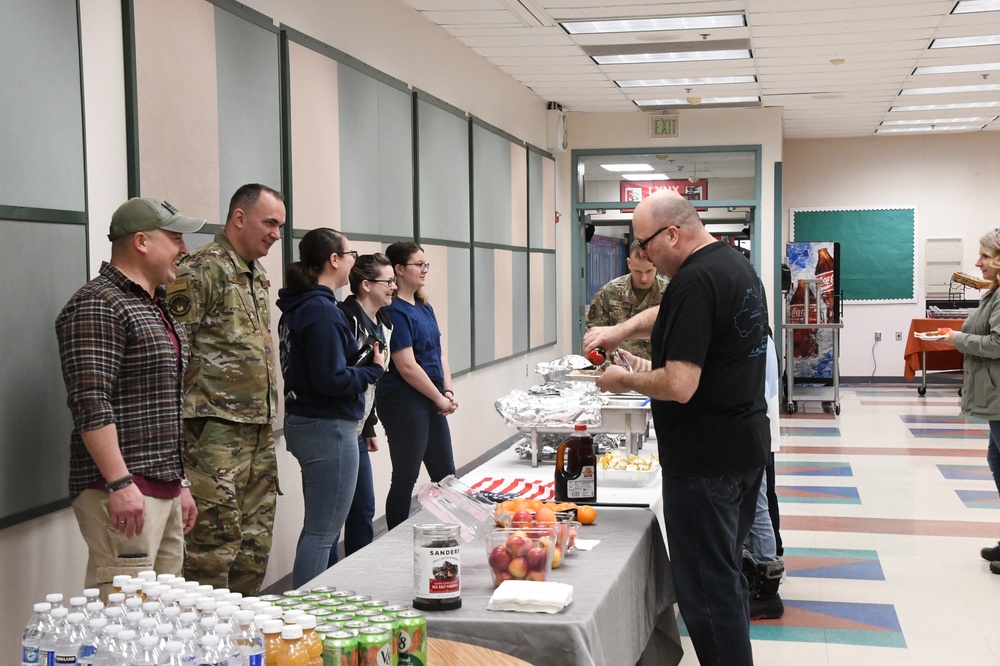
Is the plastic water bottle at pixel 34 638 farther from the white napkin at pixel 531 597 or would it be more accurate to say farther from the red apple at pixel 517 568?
the red apple at pixel 517 568

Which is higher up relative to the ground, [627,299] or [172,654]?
[627,299]

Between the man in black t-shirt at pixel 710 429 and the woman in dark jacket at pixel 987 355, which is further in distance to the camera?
the woman in dark jacket at pixel 987 355

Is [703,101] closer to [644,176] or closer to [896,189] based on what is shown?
[644,176]

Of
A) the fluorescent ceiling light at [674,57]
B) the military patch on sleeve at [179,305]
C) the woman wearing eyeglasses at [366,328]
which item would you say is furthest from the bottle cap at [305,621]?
the fluorescent ceiling light at [674,57]

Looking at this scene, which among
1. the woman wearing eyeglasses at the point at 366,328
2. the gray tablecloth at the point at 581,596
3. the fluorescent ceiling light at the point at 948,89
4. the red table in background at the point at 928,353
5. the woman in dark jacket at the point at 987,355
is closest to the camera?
the gray tablecloth at the point at 581,596

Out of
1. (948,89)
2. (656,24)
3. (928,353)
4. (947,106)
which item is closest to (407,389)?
(656,24)

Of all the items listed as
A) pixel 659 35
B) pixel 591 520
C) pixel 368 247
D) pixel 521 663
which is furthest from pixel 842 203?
pixel 521 663

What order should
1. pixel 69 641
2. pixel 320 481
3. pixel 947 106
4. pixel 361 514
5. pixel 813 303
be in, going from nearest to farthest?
1. pixel 69 641
2. pixel 320 481
3. pixel 361 514
4. pixel 813 303
5. pixel 947 106

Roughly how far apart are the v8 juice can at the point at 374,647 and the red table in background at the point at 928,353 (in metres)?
12.4

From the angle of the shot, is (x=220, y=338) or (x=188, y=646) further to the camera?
(x=220, y=338)

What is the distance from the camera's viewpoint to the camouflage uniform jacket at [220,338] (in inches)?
134

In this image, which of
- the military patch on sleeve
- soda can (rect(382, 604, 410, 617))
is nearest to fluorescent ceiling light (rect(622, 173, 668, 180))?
the military patch on sleeve

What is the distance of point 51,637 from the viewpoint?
63.1 inches

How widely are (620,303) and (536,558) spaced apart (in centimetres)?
346
